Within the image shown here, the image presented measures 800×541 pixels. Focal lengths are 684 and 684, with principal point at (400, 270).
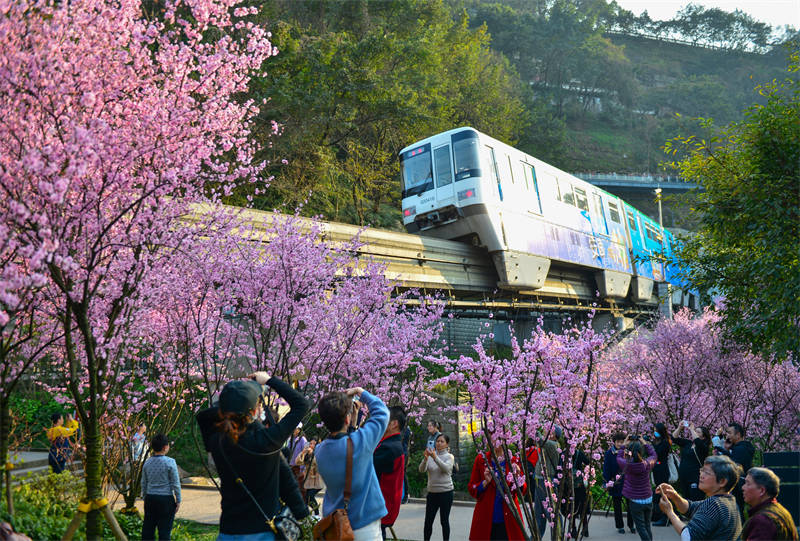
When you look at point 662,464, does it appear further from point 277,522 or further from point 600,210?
point 600,210

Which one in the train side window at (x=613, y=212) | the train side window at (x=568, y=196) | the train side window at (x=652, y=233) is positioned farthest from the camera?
the train side window at (x=652, y=233)

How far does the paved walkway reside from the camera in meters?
10.6

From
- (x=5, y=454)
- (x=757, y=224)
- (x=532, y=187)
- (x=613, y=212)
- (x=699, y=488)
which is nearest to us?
(x=699, y=488)

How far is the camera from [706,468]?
15.0 ft

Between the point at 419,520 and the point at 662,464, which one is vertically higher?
the point at 662,464

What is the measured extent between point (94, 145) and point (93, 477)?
2.62m

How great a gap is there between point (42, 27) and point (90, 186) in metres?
1.26

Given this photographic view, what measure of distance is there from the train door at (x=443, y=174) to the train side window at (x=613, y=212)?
1113 cm

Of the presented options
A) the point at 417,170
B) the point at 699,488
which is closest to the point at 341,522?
the point at 699,488

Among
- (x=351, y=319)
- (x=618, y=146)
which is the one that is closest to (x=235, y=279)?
(x=351, y=319)

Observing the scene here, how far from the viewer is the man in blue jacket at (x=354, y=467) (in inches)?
156

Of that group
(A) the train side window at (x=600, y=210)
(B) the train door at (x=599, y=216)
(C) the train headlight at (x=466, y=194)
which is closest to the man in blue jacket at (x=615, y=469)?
(C) the train headlight at (x=466, y=194)

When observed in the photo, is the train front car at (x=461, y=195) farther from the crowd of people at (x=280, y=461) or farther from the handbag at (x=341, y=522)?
the handbag at (x=341, y=522)

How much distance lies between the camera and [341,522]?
3869mm
